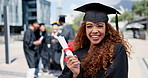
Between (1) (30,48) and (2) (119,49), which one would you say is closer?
(2) (119,49)

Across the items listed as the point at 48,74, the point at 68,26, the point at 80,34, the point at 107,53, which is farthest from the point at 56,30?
the point at 107,53

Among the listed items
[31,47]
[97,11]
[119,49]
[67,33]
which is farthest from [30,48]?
[119,49]

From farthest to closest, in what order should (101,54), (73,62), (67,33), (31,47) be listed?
(67,33) → (31,47) → (101,54) → (73,62)

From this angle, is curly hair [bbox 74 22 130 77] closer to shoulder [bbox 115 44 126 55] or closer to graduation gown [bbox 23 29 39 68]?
shoulder [bbox 115 44 126 55]

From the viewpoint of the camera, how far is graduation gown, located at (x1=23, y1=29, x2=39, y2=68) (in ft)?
12.8

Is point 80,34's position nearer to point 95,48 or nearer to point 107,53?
point 95,48

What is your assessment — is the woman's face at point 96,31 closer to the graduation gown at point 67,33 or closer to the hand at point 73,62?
the hand at point 73,62

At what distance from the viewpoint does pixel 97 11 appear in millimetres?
1337

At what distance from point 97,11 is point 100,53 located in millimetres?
334

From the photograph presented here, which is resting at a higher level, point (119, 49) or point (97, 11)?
point (97, 11)

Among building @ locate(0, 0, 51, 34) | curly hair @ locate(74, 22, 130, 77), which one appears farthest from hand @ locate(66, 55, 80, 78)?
building @ locate(0, 0, 51, 34)

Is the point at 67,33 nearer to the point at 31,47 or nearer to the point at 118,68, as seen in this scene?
the point at 31,47

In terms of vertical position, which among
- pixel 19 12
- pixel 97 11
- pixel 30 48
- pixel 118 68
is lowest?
pixel 30 48

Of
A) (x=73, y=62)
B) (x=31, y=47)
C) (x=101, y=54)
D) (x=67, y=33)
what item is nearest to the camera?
(x=73, y=62)
